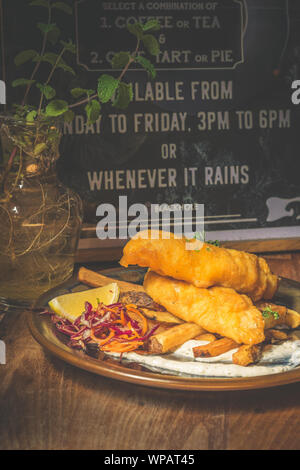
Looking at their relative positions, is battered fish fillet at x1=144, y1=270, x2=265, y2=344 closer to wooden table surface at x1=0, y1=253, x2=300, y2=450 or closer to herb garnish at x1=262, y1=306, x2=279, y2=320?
herb garnish at x1=262, y1=306, x2=279, y2=320

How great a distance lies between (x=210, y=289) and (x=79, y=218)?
527mm

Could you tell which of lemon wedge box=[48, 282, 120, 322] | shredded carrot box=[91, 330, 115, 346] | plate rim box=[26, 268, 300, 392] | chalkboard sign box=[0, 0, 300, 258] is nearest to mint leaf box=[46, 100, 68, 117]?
chalkboard sign box=[0, 0, 300, 258]

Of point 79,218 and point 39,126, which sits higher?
point 39,126

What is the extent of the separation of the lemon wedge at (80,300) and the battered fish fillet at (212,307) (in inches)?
4.2

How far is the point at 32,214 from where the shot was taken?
164cm

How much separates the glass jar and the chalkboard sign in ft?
1.32

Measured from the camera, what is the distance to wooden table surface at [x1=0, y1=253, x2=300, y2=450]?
1.02 m

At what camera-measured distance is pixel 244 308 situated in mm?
1343

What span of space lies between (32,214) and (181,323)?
57 cm

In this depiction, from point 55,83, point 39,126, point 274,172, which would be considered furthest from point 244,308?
point 55,83

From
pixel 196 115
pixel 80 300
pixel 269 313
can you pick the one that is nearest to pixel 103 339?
pixel 80 300

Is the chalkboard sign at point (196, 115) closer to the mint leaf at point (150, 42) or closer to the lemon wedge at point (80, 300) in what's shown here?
the mint leaf at point (150, 42)
